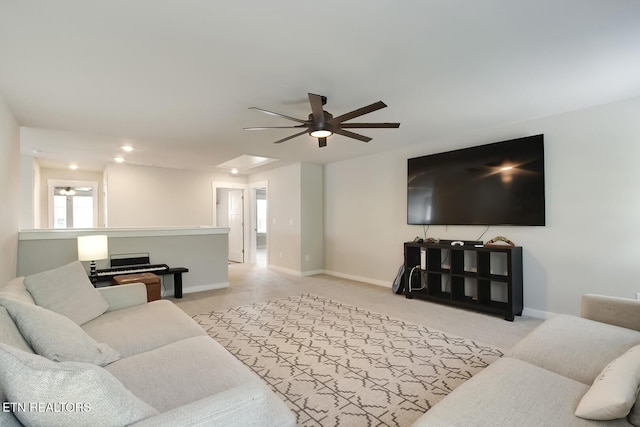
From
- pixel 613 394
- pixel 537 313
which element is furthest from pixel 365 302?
pixel 613 394

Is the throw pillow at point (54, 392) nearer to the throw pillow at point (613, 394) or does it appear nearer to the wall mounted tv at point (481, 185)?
the throw pillow at point (613, 394)

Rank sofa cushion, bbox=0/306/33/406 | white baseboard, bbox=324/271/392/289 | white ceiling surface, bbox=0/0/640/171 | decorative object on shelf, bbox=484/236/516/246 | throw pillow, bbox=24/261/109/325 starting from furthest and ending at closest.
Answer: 1. white baseboard, bbox=324/271/392/289
2. decorative object on shelf, bbox=484/236/516/246
3. throw pillow, bbox=24/261/109/325
4. white ceiling surface, bbox=0/0/640/171
5. sofa cushion, bbox=0/306/33/406

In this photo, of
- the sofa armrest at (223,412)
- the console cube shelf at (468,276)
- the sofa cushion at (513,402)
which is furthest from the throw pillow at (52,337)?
the console cube shelf at (468,276)

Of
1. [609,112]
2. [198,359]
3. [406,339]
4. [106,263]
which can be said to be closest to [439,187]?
[609,112]

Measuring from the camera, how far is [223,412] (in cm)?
102

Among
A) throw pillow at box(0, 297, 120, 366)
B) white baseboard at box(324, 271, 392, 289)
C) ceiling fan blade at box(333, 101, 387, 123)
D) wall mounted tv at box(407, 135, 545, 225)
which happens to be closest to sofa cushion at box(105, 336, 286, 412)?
throw pillow at box(0, 297, 120, 366)

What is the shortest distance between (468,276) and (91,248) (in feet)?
14.8

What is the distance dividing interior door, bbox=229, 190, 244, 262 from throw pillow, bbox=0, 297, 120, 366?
674 centimetres

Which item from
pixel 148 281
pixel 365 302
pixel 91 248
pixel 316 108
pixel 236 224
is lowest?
A: pixel 365 302

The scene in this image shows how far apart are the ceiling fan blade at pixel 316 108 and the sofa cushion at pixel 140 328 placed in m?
1.87

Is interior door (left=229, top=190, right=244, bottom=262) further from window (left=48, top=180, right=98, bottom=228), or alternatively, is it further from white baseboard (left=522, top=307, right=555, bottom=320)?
white baseboard (left=522, top=307, right=555, bottom=320)

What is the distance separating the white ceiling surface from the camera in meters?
1.80

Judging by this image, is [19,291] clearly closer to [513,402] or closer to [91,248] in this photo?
[91,248]

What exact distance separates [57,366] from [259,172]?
710cm
